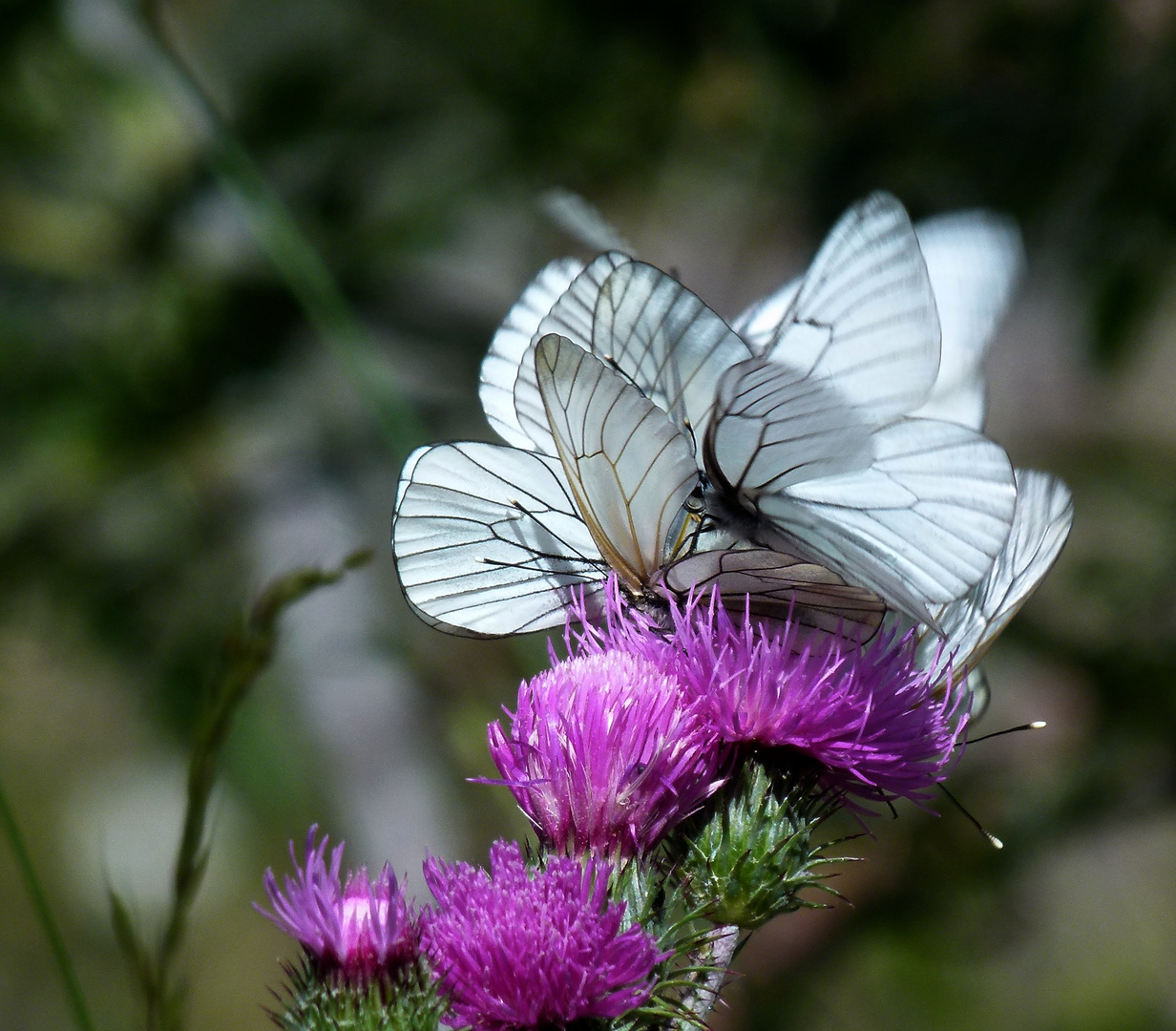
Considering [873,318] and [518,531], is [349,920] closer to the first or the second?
[518,531]

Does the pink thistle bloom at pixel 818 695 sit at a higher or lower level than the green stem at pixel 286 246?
lower

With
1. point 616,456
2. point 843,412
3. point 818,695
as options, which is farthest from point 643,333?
point 818,695

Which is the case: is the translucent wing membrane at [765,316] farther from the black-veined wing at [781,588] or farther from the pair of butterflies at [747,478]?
the black-veined wing at [781,588]

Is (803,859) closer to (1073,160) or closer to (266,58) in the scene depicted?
A: (1073,160)

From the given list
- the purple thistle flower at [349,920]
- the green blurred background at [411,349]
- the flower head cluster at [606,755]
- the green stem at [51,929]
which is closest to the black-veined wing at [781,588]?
the flower head cluster at [606,755]

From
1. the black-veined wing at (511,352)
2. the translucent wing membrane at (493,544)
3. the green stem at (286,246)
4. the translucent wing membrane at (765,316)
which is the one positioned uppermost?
the green stem at (286,246)

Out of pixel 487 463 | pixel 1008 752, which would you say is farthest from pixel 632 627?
pixel 1008 752

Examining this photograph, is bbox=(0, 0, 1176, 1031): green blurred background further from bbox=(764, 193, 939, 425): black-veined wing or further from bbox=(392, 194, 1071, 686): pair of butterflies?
bbox=(764, 193, 939, 425): black-veined wing

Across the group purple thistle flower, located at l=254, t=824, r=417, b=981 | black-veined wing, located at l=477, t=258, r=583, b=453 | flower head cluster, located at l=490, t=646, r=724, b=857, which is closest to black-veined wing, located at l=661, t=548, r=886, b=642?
flower head cluster, located at l=490, t=646, r=724, b=857
